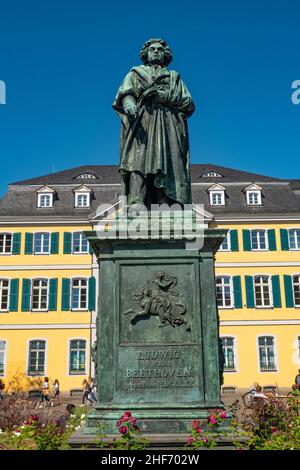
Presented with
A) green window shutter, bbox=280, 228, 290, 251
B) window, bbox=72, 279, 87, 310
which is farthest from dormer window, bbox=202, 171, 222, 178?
window, bbox=72, 279, 87, 310

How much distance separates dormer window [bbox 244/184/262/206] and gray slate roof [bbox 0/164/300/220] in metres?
0.30

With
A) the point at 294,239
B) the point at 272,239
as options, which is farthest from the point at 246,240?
the point at 294,239

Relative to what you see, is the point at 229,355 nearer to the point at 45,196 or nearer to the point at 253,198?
the point at 253,198

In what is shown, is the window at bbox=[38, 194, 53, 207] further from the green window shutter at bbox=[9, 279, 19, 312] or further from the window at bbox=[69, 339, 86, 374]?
the window at bbox=[69, 339, 86, 374]

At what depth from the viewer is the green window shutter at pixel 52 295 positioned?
30.4 meters

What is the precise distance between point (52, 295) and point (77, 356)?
3668mm

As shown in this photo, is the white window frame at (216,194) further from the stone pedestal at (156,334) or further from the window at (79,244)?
the stone pedestal at (156,334)

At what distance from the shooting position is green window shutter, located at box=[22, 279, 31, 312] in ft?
99.6

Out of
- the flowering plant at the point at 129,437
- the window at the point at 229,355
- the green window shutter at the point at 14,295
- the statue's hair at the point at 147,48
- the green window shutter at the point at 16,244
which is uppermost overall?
the green window shutter at the point at 16,244

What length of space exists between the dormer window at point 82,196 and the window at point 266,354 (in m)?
13.0

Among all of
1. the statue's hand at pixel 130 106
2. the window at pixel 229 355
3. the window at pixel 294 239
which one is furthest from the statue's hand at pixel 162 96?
the window at pixel 294 239

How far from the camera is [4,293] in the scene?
30.9m

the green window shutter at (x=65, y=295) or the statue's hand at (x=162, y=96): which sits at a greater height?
the green window shutter at (x=65, y=295)

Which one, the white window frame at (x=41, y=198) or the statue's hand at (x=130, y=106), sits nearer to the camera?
the statue's hand at (x=130, y=106)
